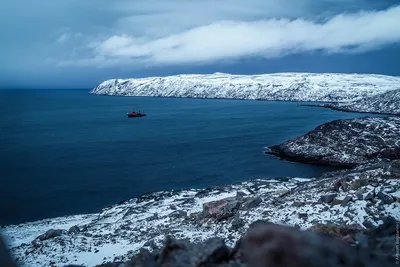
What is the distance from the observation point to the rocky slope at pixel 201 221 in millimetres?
12586

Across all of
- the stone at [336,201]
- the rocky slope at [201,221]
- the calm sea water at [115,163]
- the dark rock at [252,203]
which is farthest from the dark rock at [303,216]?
the calm sea water at [115,163]

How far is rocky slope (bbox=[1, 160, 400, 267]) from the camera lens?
12.6 meters

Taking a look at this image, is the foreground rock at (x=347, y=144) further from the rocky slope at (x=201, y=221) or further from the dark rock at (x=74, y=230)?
the dark rock at (x=74, y=230)

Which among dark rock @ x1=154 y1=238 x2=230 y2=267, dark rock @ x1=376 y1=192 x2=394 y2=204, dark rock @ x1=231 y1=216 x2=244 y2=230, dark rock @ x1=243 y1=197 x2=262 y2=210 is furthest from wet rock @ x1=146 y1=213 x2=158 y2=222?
dark rock @ x1=376 y1=192 x2=394 y2=204

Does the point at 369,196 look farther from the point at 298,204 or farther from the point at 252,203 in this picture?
the point at 252,203

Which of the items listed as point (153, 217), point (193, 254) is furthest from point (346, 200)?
point (153, 217)

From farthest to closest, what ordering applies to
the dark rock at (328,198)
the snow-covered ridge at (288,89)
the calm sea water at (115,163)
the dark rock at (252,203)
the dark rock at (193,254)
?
1. the snow-covered ridge at (288,89)
2. the calm sea water at (115,163)
3. the dark rock at (252,203)
4. the dark rock at (328,198)
5. the dark rock at (193,254)

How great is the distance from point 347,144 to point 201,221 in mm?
29905

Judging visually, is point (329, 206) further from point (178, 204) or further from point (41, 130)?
point (41, 130)

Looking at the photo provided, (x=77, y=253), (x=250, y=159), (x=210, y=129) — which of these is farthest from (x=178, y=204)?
(x=210, y=129)

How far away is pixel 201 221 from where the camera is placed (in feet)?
51.6

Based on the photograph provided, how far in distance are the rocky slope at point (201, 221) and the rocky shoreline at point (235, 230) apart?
44 mm

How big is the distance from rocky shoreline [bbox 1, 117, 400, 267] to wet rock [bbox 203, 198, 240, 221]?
0.05 m

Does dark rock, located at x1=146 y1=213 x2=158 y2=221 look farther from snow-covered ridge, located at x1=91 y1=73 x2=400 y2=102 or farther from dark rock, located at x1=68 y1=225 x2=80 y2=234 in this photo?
snow-covered ridge, located at x1=91 y1=73 x2=400 y2=102
